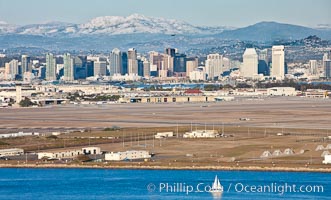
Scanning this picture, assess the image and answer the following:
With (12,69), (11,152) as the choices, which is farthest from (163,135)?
(12,69)

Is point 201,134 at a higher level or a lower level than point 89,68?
higher

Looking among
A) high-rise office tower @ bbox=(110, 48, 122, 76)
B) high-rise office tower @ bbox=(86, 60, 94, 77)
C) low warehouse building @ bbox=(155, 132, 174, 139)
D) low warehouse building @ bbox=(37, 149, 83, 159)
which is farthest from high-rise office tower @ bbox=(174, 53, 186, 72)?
low warehouse building @ bbox=(37, 149, 83, 159)

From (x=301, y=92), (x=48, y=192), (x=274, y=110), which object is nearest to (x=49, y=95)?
(x=301, y=92)

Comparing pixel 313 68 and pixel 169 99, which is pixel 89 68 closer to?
pixel 313 68

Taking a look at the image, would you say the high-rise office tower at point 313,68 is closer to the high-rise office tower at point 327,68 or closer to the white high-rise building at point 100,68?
the high-rise office tower at point 327,68

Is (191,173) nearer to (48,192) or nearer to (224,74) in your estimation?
(48,192)
